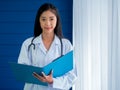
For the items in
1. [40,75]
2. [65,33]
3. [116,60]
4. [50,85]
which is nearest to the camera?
[40,75]

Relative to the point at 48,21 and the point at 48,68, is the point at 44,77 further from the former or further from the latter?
the point at 48,21

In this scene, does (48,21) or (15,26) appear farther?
(15,26)

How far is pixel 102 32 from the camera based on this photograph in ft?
7.43

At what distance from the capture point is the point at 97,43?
2.29 metres

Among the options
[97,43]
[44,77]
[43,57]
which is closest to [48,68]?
[44,77]

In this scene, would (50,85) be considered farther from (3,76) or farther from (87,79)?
(3,76)

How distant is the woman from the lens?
1.62 m

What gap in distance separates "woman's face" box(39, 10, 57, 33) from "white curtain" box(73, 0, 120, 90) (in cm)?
76

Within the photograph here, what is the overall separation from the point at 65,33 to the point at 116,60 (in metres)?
0.63

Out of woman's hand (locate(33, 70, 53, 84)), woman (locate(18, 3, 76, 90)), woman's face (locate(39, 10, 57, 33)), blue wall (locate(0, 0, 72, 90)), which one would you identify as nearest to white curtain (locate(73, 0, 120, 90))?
blue wall (locate(0, 0, 72, 90))

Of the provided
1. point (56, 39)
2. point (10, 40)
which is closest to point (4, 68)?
point (10, 40)

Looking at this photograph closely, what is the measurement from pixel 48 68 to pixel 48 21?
347 mm

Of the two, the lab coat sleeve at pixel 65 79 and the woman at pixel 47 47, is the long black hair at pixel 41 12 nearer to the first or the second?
the woman at pixel 47 47

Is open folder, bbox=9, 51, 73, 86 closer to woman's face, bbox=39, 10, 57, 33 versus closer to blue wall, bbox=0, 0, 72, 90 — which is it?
woman's face, bbox=39, 10, 57, 33
